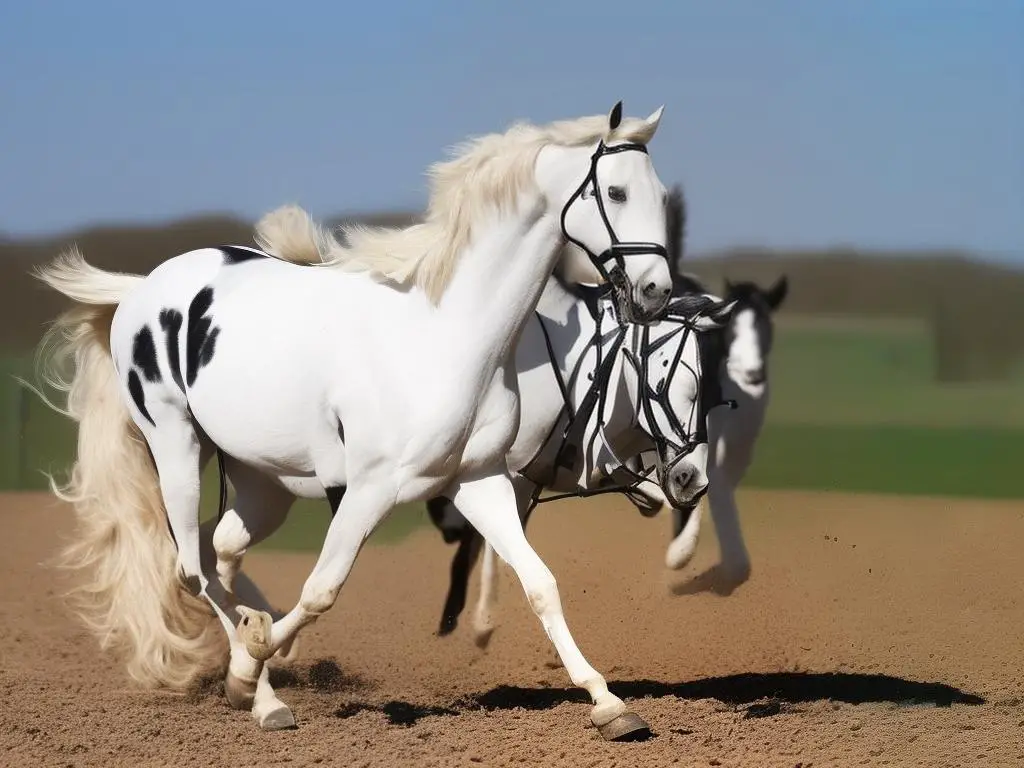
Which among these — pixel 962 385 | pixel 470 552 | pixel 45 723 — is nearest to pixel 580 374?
pixel 470 552

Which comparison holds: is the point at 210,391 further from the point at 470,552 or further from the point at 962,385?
the point at 962,385

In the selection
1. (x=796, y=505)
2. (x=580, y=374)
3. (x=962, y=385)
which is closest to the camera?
(x=580, y=374)

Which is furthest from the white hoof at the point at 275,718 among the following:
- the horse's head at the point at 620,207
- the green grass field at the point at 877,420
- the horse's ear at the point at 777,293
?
the green grass field at the point at 877,420

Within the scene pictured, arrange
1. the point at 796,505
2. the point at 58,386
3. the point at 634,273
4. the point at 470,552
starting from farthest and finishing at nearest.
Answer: the point at 796,505
the point at 470,552
the point at 58,386
the point at 634,273

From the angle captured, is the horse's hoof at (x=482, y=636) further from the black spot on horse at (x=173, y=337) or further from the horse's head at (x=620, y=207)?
the horse's head at (x=620, y=207)

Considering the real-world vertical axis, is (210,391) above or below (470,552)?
above

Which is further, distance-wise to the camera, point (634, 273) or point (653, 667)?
point (653, 667)

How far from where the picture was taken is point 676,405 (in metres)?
4.80

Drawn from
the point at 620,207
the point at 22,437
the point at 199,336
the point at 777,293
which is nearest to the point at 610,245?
the point at 620,207

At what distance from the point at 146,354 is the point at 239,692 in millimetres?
1317

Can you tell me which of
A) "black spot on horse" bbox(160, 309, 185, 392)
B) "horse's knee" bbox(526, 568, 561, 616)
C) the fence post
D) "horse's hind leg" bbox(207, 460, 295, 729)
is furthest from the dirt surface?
the fence post

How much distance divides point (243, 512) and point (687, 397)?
177cm

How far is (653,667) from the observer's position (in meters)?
6.25

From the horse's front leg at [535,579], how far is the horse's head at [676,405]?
761 mm
